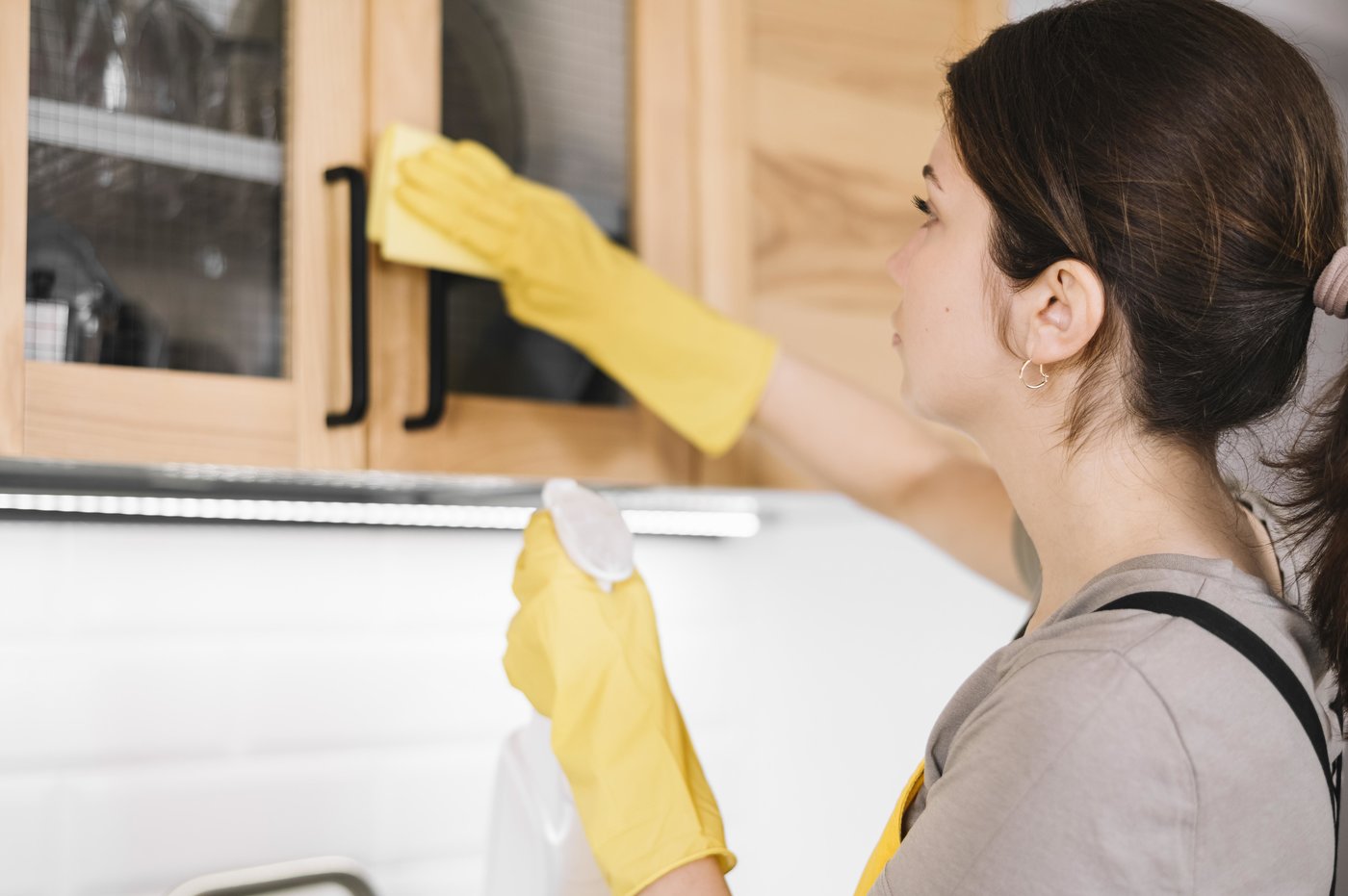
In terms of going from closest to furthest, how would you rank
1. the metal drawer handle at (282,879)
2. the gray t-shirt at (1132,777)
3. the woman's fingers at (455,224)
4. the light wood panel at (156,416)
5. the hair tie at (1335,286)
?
1. the gray t-shirt at (1132,777)
2. the hair tie at (1335,286)
3. the light wood panel at (156,416)
4. the woman's fingers at (455,224)
5. the metal drawer handle at (282,879)

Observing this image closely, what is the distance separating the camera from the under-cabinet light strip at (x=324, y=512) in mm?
1092

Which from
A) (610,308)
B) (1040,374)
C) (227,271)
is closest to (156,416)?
(227,271)

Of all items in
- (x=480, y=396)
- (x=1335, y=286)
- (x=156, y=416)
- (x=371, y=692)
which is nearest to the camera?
(x=1335, y=286)

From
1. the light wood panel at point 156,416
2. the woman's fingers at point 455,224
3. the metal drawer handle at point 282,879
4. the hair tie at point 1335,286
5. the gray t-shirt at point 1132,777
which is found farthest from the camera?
the metal drawer handle at point 282,879

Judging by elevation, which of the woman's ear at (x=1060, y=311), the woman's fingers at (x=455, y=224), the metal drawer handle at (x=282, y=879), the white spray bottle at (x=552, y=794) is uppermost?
the woman's fingers at (x=455, y=224)

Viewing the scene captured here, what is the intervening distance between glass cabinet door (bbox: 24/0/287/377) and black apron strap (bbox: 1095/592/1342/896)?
62cm

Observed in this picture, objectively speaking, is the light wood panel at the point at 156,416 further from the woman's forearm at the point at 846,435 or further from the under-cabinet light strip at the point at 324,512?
the woman's forearm at the point at 846,435

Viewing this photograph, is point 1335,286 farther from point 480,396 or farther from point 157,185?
point 157,185

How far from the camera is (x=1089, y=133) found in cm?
69

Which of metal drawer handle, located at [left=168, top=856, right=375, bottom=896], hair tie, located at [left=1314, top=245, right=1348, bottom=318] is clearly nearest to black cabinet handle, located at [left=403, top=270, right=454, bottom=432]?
metal drawer handle, located at [left=168, top=856, right=375, bottom=896]

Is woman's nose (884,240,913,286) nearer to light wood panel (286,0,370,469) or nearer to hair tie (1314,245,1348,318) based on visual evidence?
hair tie (1314,245,1348,318)

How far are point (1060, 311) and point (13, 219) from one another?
66cm

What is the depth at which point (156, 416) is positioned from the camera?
826 mm

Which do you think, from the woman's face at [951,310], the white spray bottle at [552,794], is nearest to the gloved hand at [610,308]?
the white spray bottle at [552,794]
